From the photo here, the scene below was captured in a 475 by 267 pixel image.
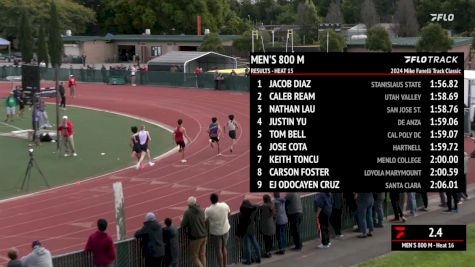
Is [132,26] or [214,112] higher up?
[132,26]

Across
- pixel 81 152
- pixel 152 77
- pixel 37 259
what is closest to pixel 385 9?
pixel 152 77

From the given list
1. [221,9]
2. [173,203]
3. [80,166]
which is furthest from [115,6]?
[173,203]

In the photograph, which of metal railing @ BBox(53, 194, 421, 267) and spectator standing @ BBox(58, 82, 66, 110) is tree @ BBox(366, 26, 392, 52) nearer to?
metal railing @ BBox(53, 194, 421, 267)

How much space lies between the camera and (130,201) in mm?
21078

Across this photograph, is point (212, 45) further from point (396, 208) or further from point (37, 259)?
point (37, 259)

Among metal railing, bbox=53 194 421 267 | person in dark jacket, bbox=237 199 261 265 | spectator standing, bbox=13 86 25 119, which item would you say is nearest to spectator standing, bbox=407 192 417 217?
metal railing, bbox=53 194 421 267

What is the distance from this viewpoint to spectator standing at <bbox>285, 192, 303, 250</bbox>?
16.1 m

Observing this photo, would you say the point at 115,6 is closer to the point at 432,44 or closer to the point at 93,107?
the point at 93,107

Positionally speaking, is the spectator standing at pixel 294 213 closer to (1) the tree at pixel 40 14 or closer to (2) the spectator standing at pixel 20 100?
(2) the spectator standing at pixel 20 100

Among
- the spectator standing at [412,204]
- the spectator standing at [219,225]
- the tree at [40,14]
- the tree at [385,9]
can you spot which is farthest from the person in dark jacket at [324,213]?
the tree at [40,14]

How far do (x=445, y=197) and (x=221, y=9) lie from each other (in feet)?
234

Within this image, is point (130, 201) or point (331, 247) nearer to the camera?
point (331, 247)

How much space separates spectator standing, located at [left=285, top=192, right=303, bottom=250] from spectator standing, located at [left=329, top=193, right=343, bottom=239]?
0.88 m
